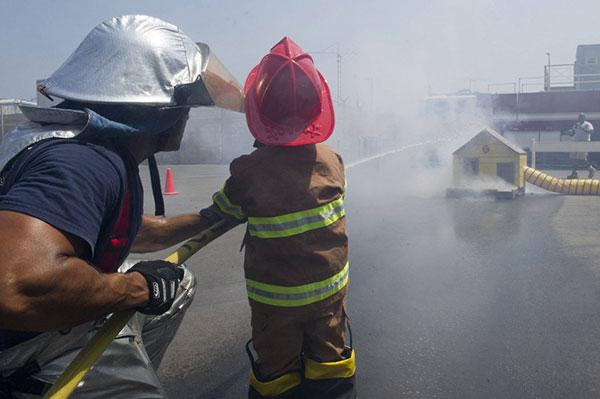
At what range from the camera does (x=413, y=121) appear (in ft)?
63.1

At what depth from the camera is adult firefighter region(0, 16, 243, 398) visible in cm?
113

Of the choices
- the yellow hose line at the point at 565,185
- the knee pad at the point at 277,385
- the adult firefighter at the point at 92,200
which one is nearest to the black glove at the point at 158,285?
the adult firefighter at the point at 92,200

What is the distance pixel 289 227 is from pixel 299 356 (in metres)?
0.55

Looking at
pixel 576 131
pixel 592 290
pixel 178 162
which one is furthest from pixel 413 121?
pixel 592 290

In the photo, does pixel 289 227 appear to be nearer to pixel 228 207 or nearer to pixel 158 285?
pixel 228 207

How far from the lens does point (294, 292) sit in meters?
2.03

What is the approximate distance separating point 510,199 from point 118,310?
9.67 metres

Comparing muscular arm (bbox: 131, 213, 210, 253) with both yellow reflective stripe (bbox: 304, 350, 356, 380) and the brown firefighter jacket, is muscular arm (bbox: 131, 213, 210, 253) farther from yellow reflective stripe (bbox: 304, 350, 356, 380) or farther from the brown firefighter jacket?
yellow reflective stripe (bbox: 304, 350, 356, 380)

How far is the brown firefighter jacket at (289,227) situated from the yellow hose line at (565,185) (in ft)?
31.2

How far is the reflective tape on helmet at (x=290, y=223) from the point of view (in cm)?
204

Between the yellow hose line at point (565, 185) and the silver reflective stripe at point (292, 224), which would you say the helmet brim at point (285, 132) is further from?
the yellow hose line at point (565, 185)

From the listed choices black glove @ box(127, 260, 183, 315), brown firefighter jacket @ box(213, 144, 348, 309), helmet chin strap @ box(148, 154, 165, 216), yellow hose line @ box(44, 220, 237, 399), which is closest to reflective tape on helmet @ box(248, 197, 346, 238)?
brown firefighter jacket @ box(213, 144, 348, 309)

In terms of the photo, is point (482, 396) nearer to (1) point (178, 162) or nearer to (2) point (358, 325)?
(2) point (358, 325)

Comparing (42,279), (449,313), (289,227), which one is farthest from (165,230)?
(449,313)
